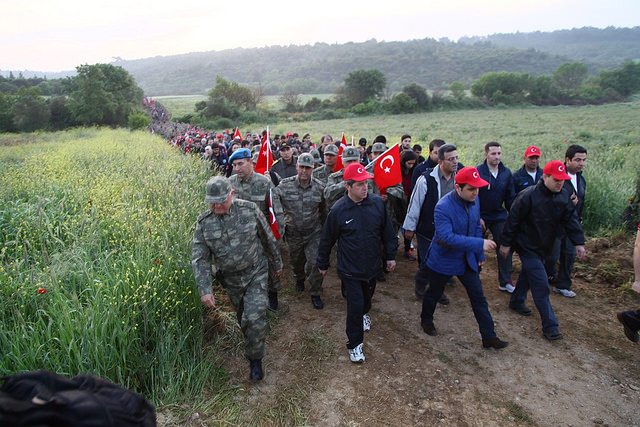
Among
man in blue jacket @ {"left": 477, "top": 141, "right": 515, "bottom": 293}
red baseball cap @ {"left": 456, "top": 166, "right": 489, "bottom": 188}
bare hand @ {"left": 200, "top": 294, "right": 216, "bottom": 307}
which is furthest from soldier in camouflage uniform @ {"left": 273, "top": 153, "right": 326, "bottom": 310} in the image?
man in blue jacket @ {"left": 477, "top": 141, "right": 515, "bottom": 293}

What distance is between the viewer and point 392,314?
4.95 metres

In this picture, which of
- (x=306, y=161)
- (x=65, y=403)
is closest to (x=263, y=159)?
(x=306, y=161)

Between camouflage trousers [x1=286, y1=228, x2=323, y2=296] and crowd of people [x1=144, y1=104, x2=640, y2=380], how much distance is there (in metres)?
0.02

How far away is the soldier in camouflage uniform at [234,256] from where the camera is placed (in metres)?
3.63

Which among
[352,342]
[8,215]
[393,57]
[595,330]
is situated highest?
[393,57]

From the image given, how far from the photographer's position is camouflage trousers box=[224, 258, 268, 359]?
3705 mm

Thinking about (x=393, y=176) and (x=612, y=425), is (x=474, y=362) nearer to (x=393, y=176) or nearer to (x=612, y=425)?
(x=612, y=425)

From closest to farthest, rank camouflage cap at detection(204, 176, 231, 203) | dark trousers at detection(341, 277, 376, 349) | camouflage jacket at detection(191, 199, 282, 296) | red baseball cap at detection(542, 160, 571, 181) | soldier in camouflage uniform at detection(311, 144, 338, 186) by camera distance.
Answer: camouflage cap at detection(204, 176, 231, 203), camouflage jacket at detection(191, 199, 282, 296), dark trousers at detection(341, 277, 376, 349), red baseball cap at detection(542, 160, 571, 181), soldier in camouflage uniform at detection(311, 144, 338, 186)

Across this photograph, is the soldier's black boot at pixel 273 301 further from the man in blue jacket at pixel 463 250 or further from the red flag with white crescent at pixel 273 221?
the man in blue jacket at pixel 463 250

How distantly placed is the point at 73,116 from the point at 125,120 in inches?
195

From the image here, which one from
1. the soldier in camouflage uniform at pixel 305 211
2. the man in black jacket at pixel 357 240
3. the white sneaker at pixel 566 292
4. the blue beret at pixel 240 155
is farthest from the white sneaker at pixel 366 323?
the white sneaker at pixel 566 292

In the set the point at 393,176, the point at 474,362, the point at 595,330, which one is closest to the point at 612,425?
the point at 474,362

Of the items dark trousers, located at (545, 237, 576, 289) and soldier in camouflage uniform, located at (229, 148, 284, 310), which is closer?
soldier in camouflage uniform, located at (229, 148, 284, 310)

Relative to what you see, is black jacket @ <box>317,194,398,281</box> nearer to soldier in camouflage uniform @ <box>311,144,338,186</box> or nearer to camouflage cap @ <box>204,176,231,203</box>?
camouflage cap @ <box>204,176,231,203</box>
